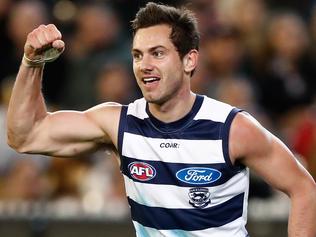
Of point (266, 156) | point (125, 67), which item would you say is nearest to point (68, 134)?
point (266, 156)

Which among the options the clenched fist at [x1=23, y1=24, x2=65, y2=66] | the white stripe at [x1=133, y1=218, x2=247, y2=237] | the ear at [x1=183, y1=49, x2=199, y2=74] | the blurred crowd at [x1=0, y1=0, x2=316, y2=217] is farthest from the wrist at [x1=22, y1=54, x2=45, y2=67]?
the blurred crowd at [x1=0, y1=0, x2=316, y2=217]

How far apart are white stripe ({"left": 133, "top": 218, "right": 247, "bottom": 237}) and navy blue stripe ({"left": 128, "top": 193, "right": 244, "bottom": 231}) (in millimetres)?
18

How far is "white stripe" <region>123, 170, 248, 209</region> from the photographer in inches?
227

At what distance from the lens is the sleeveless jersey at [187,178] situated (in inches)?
226

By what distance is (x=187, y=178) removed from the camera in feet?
18.9

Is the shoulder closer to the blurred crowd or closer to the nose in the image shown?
the nose

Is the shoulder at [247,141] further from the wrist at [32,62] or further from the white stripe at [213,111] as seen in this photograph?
the wrist at [32,62]

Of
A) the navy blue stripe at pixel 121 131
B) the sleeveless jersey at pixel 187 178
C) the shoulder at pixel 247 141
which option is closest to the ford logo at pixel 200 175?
the sleeveless jersey at pixel 187 178

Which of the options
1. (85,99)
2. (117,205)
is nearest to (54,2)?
(85,99)

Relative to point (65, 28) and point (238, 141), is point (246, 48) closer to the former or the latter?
point (65, 28)

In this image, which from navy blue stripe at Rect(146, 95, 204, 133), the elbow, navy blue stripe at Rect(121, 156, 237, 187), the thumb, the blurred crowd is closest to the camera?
the thumb

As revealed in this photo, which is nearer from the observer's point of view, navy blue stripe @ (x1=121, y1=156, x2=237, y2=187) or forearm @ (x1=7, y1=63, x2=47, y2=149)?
navy blue stripe @ (x1=121, y1=156, x2=237, y2=187)

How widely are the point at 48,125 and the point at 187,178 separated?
2.85 ft

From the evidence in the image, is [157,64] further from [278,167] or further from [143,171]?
[278,167]
